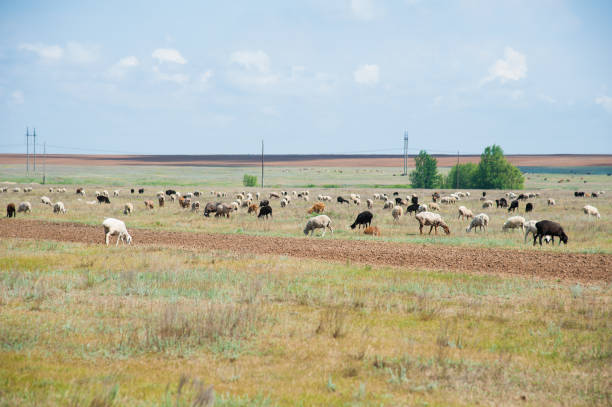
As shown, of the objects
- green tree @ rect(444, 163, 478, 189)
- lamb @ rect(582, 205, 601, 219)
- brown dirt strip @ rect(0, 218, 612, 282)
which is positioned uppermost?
green tree @ rect(444, 163, 478, 189)

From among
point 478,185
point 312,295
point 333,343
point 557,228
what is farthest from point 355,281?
point 478,185

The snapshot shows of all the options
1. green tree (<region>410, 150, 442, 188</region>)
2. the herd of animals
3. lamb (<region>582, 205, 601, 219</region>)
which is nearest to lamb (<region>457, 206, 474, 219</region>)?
the herd of animals

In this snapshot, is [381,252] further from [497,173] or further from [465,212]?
[497,173]

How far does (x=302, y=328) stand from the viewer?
10070 mm

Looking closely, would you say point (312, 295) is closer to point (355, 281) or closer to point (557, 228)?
point (355, 281)

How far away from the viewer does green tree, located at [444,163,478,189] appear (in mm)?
104031

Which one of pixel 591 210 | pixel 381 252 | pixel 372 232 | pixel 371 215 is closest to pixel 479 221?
pixel 371 215

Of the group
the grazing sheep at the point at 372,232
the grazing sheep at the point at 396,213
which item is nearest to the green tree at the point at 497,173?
the grazing sheep at the point at 396,213

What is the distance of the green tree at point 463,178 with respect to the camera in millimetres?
104031

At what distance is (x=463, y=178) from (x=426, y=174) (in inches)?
328

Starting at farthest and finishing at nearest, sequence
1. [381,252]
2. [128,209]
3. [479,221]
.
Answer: [128,209]
[479,221]
[381,252]

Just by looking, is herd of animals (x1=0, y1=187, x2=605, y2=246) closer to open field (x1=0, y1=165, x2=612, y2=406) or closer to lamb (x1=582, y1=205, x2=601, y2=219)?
lamb (x1=582, y1=205, x2=601, y2=219)

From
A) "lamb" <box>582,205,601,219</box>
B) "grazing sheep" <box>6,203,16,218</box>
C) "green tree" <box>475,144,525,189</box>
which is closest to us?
"grazing sheep" <box>6,203,16,218</box>

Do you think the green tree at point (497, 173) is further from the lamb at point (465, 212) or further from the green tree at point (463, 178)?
the lamb at point (465, 212)
